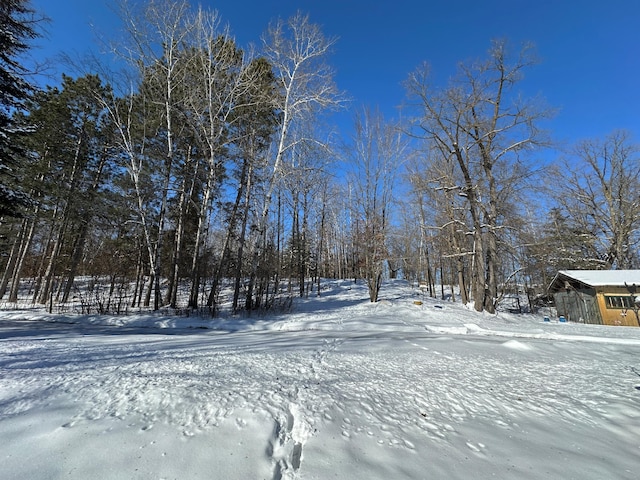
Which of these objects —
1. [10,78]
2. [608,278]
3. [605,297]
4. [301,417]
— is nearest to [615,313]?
[605,297]

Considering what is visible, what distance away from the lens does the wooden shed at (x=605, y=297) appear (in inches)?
662

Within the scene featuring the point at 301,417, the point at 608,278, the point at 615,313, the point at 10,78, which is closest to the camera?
the point at 301,417

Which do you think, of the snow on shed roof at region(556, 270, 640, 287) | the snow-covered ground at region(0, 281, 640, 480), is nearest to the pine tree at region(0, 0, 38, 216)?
the snow-covered ground at region(0, 281, 640, 480)

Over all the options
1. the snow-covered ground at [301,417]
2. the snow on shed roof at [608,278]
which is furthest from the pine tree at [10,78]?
the snow on shed roof at [608,278]

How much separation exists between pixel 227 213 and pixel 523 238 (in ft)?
50.4

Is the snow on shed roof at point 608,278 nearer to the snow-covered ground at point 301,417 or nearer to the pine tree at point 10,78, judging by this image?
the snow-covered ground at point 301,417

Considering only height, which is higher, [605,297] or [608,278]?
[608,278]

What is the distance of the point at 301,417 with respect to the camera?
224 centimetres

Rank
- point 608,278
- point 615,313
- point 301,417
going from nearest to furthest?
point 301,417 < point 615,313 < point 608,278

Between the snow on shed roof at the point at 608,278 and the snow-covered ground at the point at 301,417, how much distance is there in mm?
18362

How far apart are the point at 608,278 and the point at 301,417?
77.9 ft

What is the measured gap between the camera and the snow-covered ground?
1670 mm

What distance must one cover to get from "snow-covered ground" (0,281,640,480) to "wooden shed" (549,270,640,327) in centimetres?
1864

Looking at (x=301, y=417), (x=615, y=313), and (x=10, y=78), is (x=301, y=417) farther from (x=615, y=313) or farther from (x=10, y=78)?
(x=615, y=313)
